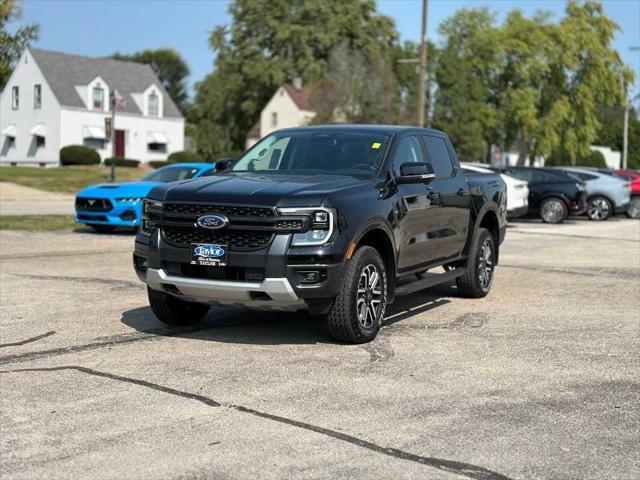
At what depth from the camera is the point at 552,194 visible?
26.3 meters

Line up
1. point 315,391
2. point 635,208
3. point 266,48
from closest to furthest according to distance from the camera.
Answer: point 315,391, point 635,208, point 266,48

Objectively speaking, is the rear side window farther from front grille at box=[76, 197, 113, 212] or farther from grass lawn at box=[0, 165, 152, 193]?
grass lawn at box=[0, 165, 152, 193]

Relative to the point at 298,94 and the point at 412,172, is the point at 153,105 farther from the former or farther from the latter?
the point at 412,172

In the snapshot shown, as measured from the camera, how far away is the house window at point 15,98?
63.0 m

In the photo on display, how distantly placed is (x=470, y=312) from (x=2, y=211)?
1976 cm

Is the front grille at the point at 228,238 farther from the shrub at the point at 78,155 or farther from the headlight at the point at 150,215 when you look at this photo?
the shrub at the point at 78,155

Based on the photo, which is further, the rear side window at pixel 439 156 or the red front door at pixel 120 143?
the red front door at pixel 120 143

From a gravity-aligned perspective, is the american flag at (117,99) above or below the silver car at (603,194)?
above

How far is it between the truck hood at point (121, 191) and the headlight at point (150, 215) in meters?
10.2

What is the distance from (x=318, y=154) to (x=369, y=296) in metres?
1.61

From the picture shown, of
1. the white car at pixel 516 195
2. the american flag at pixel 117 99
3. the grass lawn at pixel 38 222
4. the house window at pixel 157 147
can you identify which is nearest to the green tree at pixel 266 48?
the house window at pixel 157 147

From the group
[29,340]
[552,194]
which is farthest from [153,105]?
[29,340]

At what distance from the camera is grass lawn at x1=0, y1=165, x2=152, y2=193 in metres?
41.7

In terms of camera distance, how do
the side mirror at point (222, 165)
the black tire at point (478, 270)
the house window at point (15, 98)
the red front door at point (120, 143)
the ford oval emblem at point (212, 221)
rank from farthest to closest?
1. the red front door at point (120, 143)
2. the house window at point (15, 98)
3. the black tire at point (478, 270)
4. the side mirror at point (222, 165)
5. the ford oval emblem at point (212, 221)
